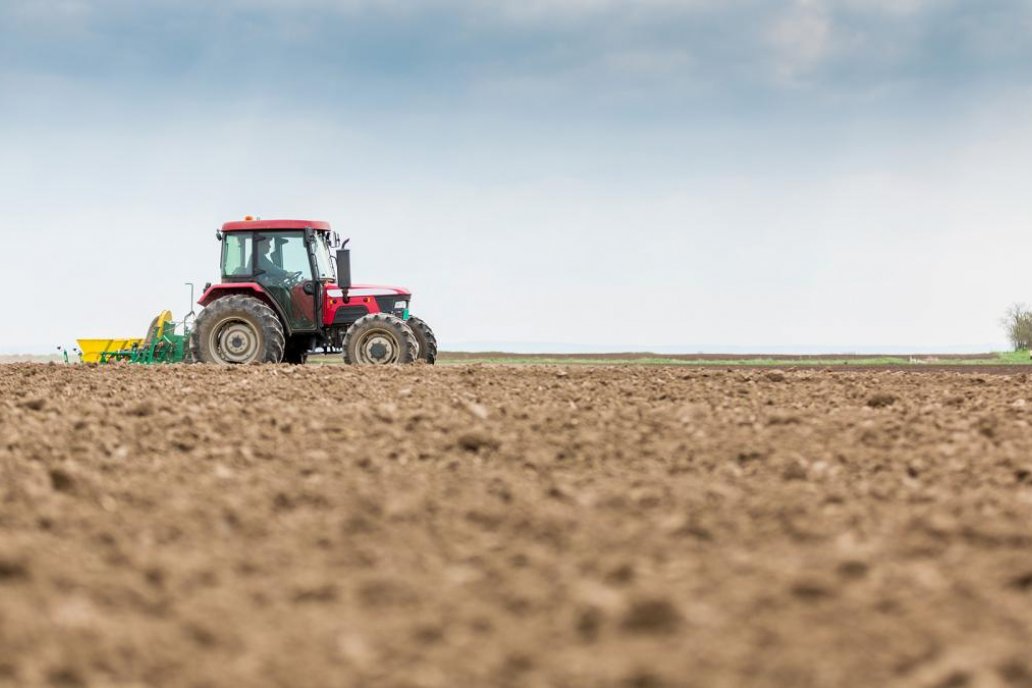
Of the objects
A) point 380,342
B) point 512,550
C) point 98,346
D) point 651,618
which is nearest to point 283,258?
point 380,342

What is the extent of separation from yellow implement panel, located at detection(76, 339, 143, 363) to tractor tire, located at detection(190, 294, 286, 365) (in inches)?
101

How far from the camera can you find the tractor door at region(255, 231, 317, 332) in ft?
48.0

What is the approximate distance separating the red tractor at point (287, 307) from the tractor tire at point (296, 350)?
1.81 feet

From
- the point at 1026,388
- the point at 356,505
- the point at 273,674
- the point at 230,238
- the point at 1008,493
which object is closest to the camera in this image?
the point at 273,674

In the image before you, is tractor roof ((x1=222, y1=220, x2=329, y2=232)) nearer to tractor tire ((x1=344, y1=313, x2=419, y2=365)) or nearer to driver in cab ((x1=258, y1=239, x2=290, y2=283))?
driver in cab ((x1=258, y1=239, x2=290, y2=283))

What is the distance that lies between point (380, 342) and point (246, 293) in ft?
7.40

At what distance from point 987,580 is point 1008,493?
1.66 m

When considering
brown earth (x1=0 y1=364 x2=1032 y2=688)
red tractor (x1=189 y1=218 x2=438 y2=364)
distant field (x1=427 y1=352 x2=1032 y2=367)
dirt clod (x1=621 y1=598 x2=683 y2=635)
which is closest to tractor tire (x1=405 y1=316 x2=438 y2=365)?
red tractor (x1=189 y1=218 x2=438 y2=364)

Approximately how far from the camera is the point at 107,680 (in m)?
2.52

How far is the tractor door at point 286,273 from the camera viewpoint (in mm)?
14625

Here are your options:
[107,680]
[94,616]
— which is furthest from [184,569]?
[107,680]

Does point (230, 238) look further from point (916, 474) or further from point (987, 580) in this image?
point (987, 580)

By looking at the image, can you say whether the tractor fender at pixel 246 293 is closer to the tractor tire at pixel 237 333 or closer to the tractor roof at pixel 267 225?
the tractor tire at pixel 237 333

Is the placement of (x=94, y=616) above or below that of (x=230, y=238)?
below
